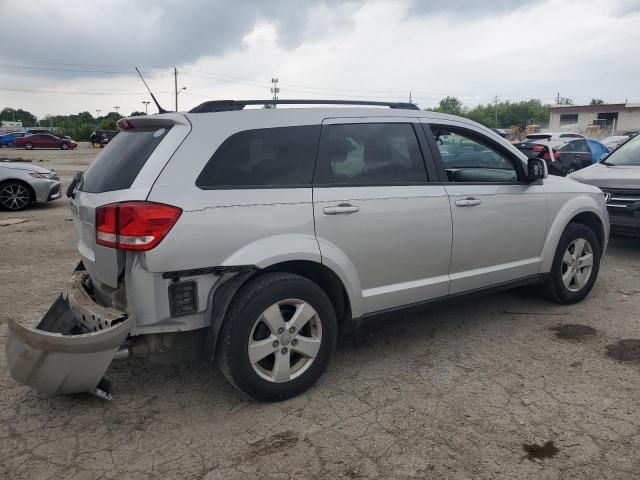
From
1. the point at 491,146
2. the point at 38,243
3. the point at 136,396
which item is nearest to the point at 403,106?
the point at 491,146

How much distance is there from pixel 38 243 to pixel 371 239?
628 centimetres

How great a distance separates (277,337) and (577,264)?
127 inches

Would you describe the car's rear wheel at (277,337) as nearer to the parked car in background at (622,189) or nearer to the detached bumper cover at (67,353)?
the detached bumper cover at (67,353)

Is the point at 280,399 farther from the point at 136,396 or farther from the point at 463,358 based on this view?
the point at 463,358

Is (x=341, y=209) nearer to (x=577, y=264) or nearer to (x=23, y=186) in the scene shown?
(x=577, y=264)

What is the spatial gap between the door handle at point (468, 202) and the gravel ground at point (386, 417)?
3.55 ft

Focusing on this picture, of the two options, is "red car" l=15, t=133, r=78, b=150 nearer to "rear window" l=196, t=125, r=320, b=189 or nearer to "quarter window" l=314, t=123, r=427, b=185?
"quarter window" l=314, t=123, r=427, b=185

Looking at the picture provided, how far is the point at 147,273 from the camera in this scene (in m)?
2.83

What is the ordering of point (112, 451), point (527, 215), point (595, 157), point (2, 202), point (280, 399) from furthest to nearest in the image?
point (595, 157) < point (2, 202) < point (527, 215) < point (280, 399) < point (112, 451)

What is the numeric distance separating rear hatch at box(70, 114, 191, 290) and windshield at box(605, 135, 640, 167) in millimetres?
6874

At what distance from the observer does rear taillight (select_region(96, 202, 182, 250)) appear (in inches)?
110

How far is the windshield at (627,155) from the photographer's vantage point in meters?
7.70

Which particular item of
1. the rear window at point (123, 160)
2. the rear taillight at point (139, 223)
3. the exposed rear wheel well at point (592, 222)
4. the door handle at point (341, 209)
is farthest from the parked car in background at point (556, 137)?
the rear taillight at point (139, 223)

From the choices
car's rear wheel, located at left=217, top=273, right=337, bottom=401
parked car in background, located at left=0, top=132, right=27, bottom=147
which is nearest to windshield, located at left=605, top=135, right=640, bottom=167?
car's rear wheel, located at left=217, top=273, right=337, bottom=401
